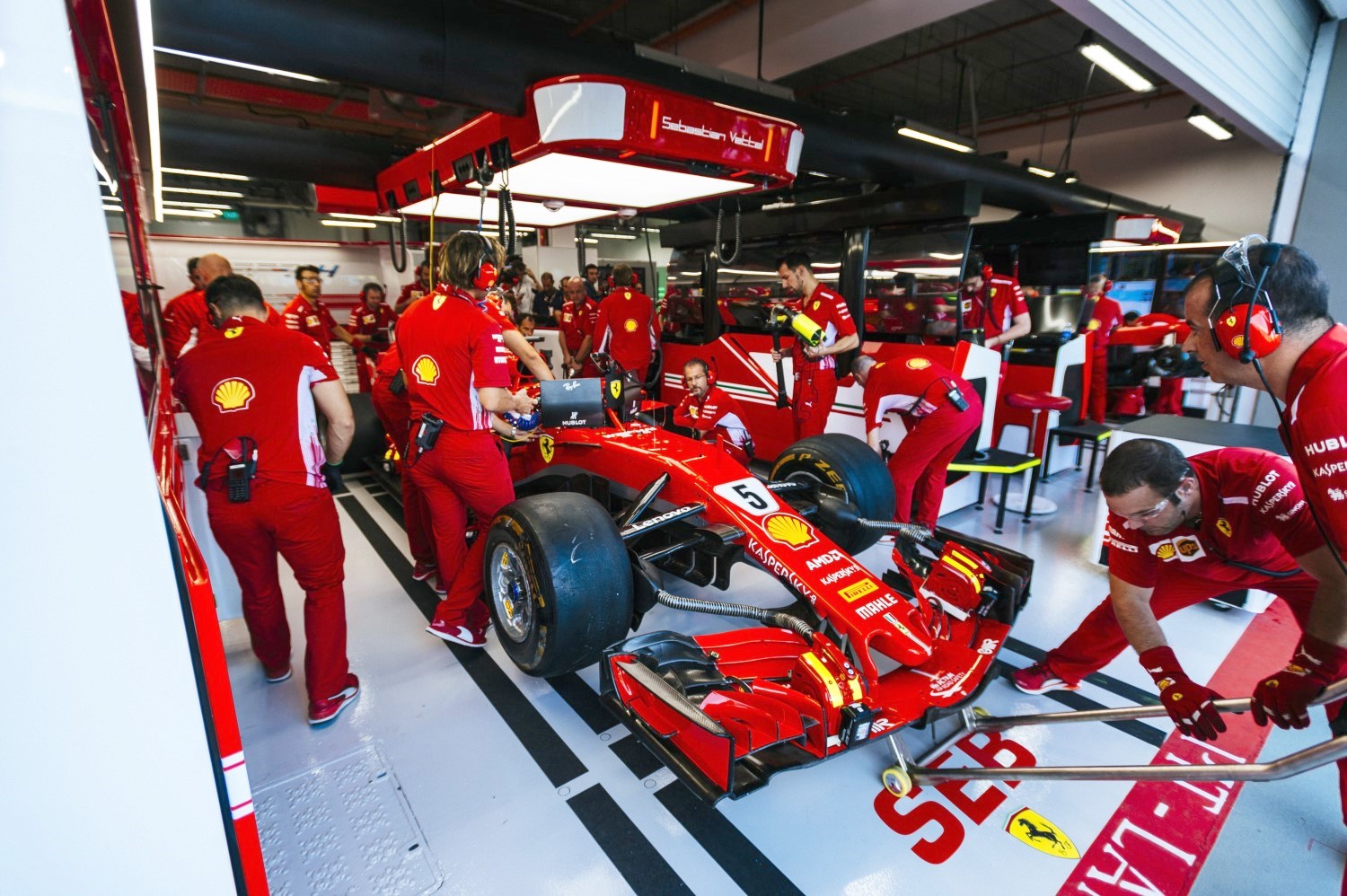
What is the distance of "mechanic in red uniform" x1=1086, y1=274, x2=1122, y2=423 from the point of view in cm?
575

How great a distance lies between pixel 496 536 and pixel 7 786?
1.78m

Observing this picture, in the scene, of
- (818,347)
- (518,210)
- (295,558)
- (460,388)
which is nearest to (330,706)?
(295,558)

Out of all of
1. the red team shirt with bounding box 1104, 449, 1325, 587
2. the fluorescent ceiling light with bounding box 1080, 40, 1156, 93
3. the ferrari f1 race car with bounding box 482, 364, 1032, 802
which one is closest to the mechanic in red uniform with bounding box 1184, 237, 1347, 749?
the red team shirt with bounding box 1104, 449, 1325, 587

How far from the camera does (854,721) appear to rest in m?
1.68

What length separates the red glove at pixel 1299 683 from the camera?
1352 mm

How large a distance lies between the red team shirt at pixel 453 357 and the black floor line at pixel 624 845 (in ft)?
4.81

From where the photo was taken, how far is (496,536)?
8.00ft

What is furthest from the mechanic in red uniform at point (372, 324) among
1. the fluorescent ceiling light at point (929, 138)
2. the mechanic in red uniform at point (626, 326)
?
the fluorescent ceiling light at point (929, 138)

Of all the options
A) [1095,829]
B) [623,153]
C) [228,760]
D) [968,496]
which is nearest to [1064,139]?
[968,496]

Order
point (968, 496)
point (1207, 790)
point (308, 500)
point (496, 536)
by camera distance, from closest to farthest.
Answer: point (1207, 790) < point (308, 500) < point (496, 536) < point (968, 496)

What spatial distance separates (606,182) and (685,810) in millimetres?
3156

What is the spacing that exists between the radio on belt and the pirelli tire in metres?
1.37

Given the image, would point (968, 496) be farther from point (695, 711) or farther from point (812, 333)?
point (695, 711)

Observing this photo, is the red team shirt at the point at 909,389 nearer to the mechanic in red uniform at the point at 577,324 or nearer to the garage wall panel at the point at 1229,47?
the garage wall panel at the point at 1229,47
